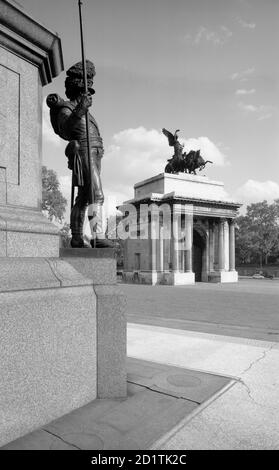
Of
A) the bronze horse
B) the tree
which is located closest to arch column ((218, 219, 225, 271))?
the bronze horse

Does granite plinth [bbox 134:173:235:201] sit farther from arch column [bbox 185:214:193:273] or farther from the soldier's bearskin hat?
the soldier's bearskin hat

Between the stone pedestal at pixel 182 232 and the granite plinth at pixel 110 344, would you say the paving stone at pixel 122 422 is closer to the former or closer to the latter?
the granite plinth at pixel 110 344

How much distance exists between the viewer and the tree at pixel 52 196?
41.2 m

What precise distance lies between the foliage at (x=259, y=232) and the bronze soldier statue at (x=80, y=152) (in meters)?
59.9

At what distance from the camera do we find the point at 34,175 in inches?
163

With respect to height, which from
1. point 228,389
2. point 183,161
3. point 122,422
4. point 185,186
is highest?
point 183,161

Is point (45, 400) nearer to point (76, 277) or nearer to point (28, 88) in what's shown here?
point (76, 277)

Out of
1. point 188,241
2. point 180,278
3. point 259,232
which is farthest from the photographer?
point 259,232

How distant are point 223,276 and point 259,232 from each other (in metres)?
30.4

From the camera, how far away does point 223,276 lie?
3409cm

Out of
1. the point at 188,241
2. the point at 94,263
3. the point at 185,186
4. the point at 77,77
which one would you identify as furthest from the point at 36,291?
the point at 185,186

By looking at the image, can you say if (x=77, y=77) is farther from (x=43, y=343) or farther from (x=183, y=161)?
(x=183, y=161)

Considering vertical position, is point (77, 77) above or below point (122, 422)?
above

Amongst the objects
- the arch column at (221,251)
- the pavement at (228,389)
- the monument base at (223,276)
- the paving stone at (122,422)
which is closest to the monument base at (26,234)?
the paving stone at (122,422)
